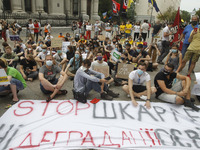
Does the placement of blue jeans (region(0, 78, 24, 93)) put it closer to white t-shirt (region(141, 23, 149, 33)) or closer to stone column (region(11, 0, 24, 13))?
white t-shirt (region(141, 23, 149, 33))

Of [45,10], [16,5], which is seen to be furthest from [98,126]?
[45,10]

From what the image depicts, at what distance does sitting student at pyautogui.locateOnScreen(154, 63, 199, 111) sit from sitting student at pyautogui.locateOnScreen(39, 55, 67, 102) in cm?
248

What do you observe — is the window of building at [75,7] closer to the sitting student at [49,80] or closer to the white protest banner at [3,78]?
the sitting student at [49,80]

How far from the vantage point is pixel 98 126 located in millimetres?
3195

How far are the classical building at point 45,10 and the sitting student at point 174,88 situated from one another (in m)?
16.2

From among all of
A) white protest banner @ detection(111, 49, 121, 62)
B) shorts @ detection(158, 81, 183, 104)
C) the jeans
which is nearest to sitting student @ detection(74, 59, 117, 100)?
shorts @ detection(158, 81, 183, 104)

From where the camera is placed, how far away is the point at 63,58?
658 centimetres

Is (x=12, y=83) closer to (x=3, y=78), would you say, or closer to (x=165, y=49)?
(x=3, y=78)

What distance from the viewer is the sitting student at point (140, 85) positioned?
404 centimetres

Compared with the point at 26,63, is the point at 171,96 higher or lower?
lower

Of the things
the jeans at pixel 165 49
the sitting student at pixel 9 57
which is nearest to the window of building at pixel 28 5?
the sitting student at pixel 9 57

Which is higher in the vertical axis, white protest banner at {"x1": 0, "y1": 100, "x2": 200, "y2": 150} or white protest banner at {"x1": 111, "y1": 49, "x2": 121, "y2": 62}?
white protest banner at {"x1": 111, "y1": 49, "x2": 121, "y2": 62}

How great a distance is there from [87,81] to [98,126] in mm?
1354

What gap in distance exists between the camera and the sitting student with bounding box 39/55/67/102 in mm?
4172
